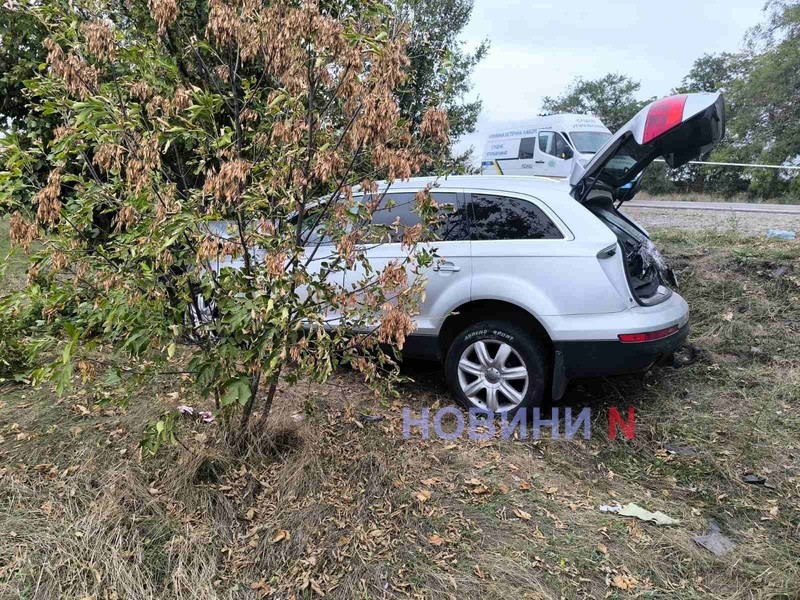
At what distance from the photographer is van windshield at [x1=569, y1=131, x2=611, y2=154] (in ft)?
49.2

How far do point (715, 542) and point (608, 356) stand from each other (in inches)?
43.0

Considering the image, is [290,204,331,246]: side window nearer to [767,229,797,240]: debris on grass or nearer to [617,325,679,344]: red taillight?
[617,325,679,344]: red taillight

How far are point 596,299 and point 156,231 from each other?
244cm

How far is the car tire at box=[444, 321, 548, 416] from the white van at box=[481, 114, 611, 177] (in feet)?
37.8

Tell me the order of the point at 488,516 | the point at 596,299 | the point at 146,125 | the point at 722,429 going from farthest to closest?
the point at 722,429 → the point at 596,299 → the point at 488,516 → the point at 146,125

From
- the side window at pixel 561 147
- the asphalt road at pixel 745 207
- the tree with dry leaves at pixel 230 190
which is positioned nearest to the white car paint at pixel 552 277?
the tree with dry leaves at pixel 230 190

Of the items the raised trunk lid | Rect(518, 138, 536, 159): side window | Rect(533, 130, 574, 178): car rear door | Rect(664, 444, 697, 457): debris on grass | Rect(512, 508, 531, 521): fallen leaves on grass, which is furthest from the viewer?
Rect(518, 138, 536, 159): side window

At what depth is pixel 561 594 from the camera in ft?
7.09

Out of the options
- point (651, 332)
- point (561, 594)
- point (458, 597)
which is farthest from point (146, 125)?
point (651, 332)

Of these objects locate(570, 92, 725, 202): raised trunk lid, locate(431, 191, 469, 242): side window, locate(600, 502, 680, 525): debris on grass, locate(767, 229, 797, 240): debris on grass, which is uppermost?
locate(570, 92, 725, 202): raised trunk lid

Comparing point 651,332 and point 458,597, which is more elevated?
point 651,332

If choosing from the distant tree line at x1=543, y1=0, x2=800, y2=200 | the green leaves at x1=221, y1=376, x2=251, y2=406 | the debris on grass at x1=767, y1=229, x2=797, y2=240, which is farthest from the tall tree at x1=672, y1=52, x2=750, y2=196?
the green leaves at x1=221, y1=376, x2=251, y2=406

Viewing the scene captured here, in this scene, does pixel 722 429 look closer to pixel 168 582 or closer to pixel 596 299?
pixel 596 299

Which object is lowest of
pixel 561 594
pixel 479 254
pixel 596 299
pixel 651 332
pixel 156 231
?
pixel 561 594
